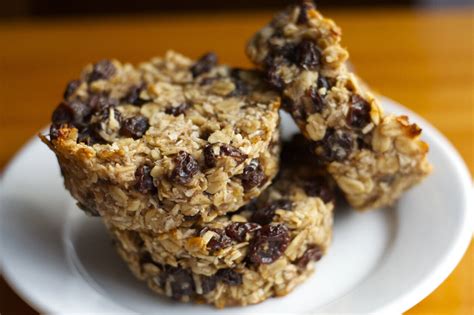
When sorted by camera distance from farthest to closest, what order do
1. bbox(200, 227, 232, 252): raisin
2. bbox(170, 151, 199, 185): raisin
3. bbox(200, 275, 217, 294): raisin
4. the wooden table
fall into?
the wooden table < bbox(200, 275, 217, 294): raisin < bbox(200, 227, 232, 252): raisin < bbox(170, 151, 199, 185): raisin

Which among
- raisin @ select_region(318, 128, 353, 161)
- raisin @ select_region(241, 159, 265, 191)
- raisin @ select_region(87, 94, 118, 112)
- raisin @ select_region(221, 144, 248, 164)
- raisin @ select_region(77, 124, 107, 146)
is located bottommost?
raisin @ select_region(318, 128, 353, 161)

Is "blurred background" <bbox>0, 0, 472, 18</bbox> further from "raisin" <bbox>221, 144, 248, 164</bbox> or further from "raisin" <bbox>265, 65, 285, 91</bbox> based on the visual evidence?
"raisin" <bbox>221, 144, 248, 164</bbox>

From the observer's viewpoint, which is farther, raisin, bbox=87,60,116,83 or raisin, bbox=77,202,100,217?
raisin, bbox=87,60,116,83

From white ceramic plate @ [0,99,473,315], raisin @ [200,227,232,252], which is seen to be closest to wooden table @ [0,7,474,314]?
white ceramic plate @ [0,99,473,315]

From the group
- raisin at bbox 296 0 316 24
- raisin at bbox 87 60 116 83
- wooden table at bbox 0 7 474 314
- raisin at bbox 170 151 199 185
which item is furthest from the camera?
wooden table at bbox 0 7 474 314

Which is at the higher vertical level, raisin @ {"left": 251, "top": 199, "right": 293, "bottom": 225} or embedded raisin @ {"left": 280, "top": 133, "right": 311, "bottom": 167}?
embedded raisin @ {"left": 280, "top": 133, "right": 311, "bottom": 167}
